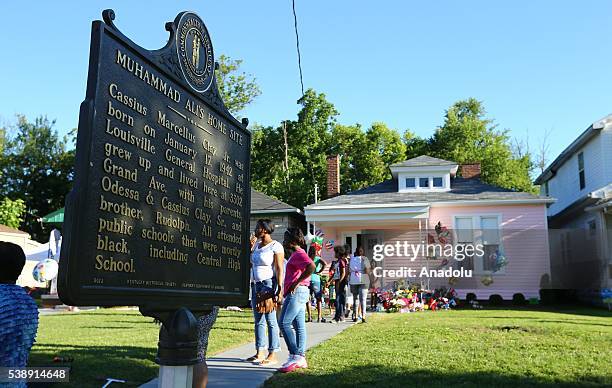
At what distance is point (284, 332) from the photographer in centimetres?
606

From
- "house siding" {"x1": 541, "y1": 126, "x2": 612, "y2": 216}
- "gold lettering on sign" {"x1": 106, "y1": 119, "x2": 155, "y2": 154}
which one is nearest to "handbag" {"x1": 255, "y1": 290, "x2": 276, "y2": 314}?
"gold lettering on sign" {"x1": 106, "y1": 119, "x2": 155, "y2": 154}

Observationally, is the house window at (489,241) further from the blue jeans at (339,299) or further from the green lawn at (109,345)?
the green lawn at (109,345)

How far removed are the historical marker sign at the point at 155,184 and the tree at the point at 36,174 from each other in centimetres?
3775

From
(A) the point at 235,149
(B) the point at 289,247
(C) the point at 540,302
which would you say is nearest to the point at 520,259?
(C) the point at 540,302

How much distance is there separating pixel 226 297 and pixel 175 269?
29.0 inches

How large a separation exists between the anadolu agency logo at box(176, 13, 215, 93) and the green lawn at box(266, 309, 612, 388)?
10.7 ft

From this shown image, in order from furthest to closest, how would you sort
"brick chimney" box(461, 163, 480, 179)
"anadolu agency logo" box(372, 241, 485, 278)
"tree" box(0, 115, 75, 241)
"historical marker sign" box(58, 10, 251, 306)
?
"tree" box(0, 115, 75, 241)
"brick chimney" box(461, 163, 480, 179)
"anadolu agency logo" box(372, 241, 485, 278)
"historical marker sign" box(58, 10, 251, 306)

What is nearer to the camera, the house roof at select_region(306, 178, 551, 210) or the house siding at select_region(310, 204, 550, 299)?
the house siding at select_region(310, 204, 550, 299)

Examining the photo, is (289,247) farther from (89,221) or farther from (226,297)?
(89,221)

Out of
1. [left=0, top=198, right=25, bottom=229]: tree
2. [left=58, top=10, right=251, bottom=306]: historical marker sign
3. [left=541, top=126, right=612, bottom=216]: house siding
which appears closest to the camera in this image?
[left=58, top=10, right=251, bottom=306]: historical marker sign

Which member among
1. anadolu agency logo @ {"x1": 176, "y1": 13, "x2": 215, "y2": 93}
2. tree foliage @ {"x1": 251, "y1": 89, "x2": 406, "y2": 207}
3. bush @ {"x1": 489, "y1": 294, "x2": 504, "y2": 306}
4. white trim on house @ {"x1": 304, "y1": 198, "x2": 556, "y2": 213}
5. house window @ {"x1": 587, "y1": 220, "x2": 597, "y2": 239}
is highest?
tree foliage @ {"x1": 251, "y1": 89, "x2": 406, "y2": 207}

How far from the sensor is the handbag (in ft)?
21.3

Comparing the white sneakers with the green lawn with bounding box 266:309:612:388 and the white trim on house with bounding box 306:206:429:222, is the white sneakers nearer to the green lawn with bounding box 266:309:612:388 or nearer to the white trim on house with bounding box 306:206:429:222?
the green lawn with bounding box 266:309:612:388

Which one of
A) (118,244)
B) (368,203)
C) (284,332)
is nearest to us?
(118,244)
